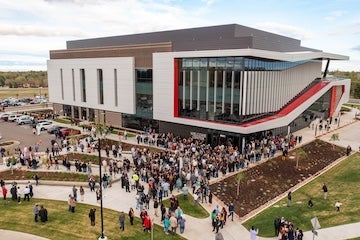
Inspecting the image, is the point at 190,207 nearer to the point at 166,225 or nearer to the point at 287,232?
the point at 166,225

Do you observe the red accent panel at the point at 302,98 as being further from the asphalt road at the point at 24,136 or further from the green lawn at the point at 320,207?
the asphalt road at the point at 24,136

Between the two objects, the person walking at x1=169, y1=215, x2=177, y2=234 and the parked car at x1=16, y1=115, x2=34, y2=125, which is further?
the parked car at x1=16, y1=115, x2=34, y2=125

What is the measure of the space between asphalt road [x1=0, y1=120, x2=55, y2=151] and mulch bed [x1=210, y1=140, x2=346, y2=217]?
22830 millimetres

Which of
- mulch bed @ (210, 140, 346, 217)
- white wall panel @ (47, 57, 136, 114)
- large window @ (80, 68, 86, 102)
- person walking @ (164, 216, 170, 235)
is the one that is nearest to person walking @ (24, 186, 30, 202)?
person walking @ (164, 216, 170, 235)

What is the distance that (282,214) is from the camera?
2048cm

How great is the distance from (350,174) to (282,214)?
1101 centimetres

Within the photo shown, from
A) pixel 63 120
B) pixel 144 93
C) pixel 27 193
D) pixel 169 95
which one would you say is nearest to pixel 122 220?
pixel 27 193

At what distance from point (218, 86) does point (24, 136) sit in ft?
87.6

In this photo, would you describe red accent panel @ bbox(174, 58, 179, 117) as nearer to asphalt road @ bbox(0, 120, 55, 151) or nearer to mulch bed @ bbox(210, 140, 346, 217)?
mulch bed @ bbox(210, 140, 346, 217)

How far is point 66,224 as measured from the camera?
18.9m

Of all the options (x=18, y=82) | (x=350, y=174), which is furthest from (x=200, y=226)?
(x=18, y=82)

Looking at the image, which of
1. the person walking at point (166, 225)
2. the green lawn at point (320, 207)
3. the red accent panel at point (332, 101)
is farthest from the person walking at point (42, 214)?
the red accent panel at point (332, 101)

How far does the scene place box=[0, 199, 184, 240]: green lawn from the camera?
17.8 m

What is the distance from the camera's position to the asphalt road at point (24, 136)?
38656mm
